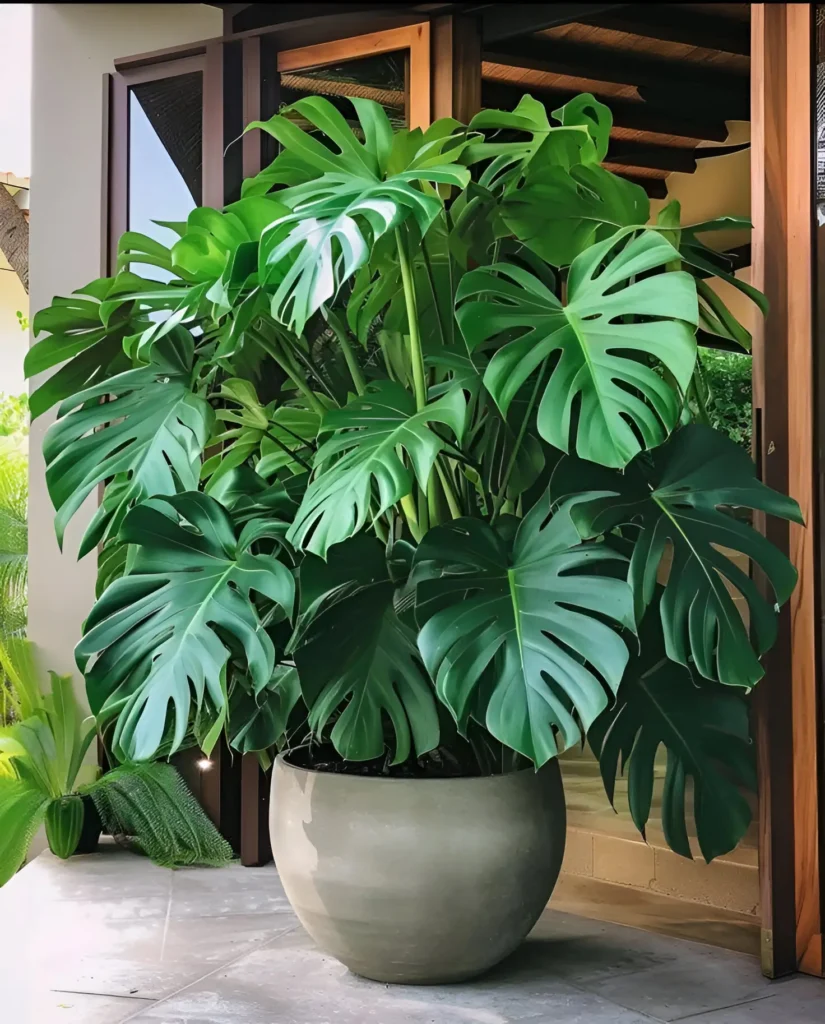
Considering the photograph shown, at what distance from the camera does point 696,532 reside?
1769 millimetres

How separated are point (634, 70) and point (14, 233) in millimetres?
2992

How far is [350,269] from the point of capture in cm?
163

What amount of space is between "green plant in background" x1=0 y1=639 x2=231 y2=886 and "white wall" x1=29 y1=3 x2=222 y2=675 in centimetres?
45

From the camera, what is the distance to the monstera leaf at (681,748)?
1.95 metres

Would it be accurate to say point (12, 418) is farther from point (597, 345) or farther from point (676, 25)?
point (597, 345)

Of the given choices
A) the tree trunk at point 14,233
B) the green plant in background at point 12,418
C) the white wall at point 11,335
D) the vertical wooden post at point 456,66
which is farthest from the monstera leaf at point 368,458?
the white wall at point 11,335

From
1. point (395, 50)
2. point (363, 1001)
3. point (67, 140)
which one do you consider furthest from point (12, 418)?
point (363, 1001)

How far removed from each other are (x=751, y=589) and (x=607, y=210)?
2.53 feet

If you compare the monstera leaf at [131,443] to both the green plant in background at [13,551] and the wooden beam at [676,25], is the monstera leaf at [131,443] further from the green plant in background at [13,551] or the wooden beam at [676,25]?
the green plant in background at [13,551]

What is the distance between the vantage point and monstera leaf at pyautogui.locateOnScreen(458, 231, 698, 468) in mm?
1594

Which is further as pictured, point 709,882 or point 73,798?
point 73,798

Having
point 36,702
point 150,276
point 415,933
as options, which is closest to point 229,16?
point 150,276

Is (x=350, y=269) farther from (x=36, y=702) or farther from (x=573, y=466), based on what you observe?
(x=36, y=702)

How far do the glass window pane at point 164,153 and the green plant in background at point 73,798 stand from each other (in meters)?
1.31
